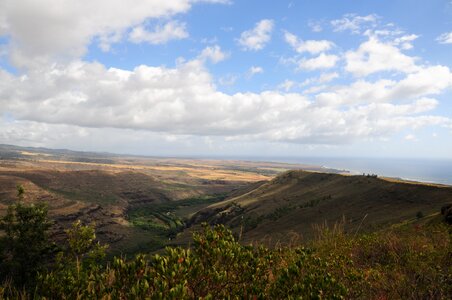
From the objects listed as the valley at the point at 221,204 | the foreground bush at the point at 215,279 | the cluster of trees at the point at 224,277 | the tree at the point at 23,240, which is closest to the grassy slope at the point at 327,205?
the valley at the point at 221,204

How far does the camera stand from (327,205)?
215 ft

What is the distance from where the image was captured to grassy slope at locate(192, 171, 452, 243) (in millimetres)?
45250

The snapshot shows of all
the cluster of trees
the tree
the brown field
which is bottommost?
the brown field

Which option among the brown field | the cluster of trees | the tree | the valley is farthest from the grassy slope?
the brown field

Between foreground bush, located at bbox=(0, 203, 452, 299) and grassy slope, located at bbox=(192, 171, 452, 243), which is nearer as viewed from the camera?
foreground bush, located at bbox=(0, 203, 452, 299)

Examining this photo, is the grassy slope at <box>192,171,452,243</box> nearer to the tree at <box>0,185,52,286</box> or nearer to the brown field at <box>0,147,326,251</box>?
the tree at <box>0,185,52,286</box>

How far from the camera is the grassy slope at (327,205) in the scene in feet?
148

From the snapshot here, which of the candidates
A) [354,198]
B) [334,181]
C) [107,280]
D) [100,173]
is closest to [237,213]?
[334,181]

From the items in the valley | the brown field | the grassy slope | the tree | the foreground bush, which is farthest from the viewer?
the brown field

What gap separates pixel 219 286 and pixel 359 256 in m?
8.17

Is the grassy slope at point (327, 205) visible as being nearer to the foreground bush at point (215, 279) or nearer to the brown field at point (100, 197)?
the foreground bush at point (215, 279)

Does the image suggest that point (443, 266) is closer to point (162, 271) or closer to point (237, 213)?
point (162, 271)

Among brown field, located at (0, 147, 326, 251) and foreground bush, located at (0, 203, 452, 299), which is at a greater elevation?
foreground bush, located at (0, 203, 452, 299)

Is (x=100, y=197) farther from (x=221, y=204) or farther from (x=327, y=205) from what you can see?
(x=327, y=205)
